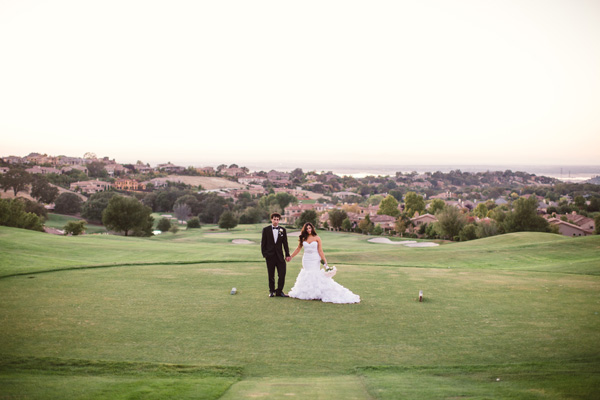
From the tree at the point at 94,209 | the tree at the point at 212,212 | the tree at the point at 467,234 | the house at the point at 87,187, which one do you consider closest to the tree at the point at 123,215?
the tree at the point at 94,209

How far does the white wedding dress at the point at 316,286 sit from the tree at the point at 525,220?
53840mm

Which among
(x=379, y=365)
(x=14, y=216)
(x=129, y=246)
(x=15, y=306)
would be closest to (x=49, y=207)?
(x=14, y=216)

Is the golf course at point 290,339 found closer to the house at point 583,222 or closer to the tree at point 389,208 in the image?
the house at point 583,222

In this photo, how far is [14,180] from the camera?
101 meters

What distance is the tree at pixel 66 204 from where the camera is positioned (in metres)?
102

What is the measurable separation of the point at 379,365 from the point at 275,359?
165 cm

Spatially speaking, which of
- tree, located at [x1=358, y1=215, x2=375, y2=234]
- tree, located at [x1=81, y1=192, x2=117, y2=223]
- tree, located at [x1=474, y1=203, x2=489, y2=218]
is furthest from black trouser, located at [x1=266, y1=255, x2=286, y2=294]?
tree, located at [x1=474, y1=203, x2=489, y2=218]

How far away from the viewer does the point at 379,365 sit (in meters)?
6.93

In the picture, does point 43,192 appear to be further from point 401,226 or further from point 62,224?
point 401,226

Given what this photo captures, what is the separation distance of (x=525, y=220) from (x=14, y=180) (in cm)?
10390

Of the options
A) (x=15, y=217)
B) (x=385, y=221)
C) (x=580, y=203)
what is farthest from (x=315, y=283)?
(x=580, y=203)

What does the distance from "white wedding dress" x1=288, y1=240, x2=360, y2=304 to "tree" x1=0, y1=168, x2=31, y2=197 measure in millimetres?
109931

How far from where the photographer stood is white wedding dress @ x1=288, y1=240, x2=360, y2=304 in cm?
1148

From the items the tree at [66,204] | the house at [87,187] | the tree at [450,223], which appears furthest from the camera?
the house at [87,187]
